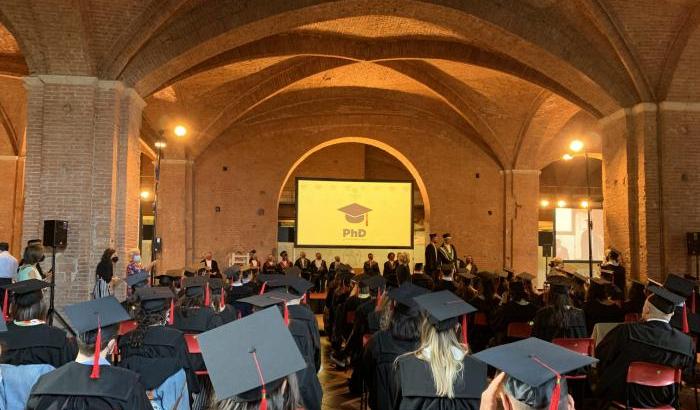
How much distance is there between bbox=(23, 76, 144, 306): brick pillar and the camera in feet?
34.5

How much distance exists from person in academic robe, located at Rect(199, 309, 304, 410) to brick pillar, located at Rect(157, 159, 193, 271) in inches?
668

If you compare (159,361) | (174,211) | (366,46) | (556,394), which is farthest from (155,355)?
(174,211)

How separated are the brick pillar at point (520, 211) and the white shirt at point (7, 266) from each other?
15.4 metres

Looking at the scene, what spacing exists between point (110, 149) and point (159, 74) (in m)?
2.11

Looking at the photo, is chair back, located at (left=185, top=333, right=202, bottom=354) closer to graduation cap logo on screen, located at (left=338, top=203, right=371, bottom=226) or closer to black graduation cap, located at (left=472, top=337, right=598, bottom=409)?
black graduation cap, located at (left=472, top=337, right=598, bottom=409)

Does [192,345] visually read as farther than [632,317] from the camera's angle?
No

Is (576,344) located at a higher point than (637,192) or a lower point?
lower

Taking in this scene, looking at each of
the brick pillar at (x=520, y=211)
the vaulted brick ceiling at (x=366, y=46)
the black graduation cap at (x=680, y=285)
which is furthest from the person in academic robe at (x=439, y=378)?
the brick pillar at (x=520, y=211)

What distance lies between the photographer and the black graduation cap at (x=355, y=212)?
2048cm

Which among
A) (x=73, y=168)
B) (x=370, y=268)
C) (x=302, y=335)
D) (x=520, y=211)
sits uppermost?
(x=73, y=168)

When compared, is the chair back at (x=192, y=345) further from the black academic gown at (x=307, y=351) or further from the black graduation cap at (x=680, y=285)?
the black graduation cap at (x=680, y=285)

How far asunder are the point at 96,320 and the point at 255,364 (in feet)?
4.63

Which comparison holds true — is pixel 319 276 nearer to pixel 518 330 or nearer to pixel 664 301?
pixel 518 330

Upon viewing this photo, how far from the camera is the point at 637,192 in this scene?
12.4 metres
